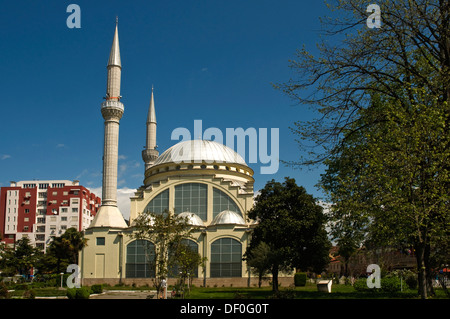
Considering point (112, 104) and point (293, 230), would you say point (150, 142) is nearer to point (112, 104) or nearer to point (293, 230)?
point (112, 104)

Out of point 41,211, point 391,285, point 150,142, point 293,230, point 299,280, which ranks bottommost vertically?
point 299,280

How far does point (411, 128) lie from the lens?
15.0 m

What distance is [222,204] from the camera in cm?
5222

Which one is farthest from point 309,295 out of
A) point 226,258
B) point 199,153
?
point 199,153

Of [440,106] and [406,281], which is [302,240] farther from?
[440,106]

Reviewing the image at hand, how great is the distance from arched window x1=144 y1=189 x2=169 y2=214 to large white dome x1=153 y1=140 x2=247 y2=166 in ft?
14.8

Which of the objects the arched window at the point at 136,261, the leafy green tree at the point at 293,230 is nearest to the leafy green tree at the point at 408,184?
the leafy green tree at the point at 293,230

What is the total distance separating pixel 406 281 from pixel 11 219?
232 feet

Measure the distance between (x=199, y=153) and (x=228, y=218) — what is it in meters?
11.3

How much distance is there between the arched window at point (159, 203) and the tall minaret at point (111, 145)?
365cm

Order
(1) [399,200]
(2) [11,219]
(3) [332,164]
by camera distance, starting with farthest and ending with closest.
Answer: (2) [11,219] → (3) [332,164] → (1) [399,200]

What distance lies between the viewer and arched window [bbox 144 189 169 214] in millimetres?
52812

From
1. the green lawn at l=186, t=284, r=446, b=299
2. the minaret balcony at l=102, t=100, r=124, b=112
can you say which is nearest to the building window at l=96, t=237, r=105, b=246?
the minaret balcony at l=102, t=100, r=124, b=112
